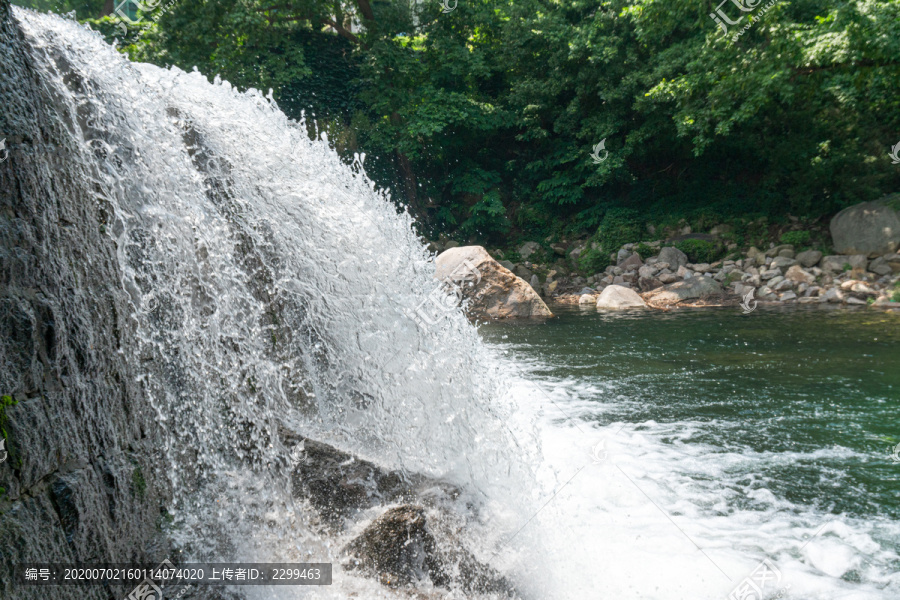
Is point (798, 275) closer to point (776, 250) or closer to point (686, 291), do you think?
point (776, 250)

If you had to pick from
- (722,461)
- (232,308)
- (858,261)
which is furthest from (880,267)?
(232,308)

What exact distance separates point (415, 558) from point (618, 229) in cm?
1364

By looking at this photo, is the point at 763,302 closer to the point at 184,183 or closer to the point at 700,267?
the point at 700,267

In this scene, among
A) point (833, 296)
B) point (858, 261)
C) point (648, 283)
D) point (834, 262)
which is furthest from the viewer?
point (648, 283)

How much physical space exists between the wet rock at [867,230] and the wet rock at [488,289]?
6.79 metres

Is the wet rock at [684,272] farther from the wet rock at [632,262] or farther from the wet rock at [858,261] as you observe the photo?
the wet rock at [858,261]

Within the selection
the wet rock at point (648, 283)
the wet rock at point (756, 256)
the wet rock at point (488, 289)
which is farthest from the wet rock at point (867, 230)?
the wet rock at point (488, 289)

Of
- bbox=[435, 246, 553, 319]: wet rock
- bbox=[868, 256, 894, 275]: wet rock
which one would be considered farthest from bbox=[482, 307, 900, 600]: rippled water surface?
bbox=[868, 256, 894, 275]: wet rock

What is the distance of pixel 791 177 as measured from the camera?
44.1 feet

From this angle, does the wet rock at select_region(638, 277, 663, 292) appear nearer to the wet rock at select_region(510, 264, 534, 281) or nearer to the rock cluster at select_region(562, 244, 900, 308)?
the rock cluster at select_region(562, 244, 900, 308)

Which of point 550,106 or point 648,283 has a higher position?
point 550,106

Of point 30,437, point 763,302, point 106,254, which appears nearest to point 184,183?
point 106,254

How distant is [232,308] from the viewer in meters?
2.73

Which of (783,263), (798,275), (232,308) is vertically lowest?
(798,275)
